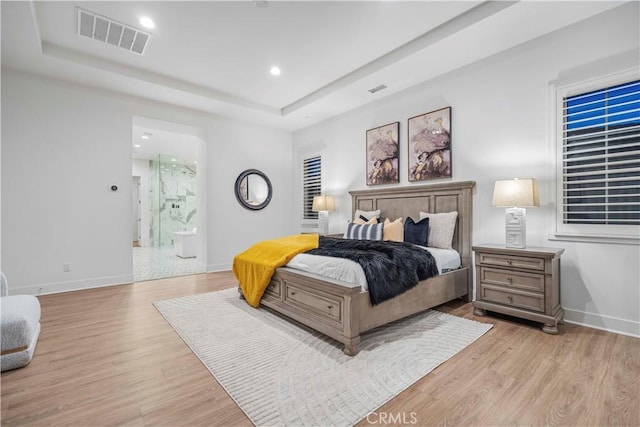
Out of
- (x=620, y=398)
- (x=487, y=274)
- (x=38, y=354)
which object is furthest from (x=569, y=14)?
(x=38, y=354)

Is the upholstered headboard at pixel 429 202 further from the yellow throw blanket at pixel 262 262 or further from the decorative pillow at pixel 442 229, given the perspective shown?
the yellow throw blanket at pixel 262 262

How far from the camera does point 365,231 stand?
4.14 metres

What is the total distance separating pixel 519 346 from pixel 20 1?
5.11m

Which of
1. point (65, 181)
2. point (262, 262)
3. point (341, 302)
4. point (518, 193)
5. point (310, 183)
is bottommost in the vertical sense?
point (341, 302)

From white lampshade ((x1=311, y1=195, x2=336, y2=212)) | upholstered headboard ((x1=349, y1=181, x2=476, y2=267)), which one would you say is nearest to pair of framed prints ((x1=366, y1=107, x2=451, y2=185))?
upholstered headboard ((x1=349, y1=181, x2=476, y2=267))

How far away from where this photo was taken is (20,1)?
256cm

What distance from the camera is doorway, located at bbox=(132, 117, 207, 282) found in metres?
5.58

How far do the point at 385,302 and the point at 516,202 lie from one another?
1.66m

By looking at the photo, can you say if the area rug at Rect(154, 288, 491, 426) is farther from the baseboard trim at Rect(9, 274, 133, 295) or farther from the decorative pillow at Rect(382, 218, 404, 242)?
the baseboard trim at Rect(9, 274, 133, 295)

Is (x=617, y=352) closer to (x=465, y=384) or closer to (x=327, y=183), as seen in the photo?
(x=465, y=384)

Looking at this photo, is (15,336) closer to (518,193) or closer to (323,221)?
(323,221)

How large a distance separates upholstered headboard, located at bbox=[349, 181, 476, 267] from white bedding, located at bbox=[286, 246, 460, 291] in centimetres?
42

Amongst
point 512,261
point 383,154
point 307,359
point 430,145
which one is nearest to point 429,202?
point 430,145

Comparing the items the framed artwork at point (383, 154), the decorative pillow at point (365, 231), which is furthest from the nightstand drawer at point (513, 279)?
the framed artwork at point (383, 154)
